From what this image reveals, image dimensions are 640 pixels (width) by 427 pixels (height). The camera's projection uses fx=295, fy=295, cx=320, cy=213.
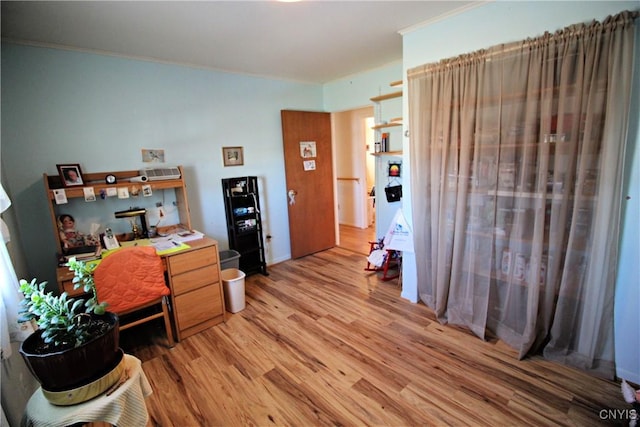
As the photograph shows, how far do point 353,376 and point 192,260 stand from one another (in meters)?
1.50

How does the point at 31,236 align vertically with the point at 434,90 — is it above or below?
below

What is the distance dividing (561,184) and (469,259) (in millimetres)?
786

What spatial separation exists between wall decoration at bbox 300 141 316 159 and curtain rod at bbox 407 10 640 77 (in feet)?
6.22

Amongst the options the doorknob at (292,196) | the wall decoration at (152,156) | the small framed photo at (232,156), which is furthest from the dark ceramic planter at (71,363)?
the doorknob at (292,196)

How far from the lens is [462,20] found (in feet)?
7.13

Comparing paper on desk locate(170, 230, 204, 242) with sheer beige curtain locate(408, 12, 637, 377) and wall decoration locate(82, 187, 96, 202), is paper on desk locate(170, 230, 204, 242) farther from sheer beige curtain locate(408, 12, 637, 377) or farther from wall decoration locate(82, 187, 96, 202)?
sheer beige curtain locate(408, 12, 637, 377)

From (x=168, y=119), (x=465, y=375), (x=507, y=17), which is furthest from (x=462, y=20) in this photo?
(x=168, y=119)

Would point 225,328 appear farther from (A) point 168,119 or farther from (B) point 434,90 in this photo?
(B) point 434,90

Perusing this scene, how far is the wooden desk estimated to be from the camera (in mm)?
2330

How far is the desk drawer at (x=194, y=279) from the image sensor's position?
2344mm

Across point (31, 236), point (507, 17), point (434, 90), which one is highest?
point (507, 17)

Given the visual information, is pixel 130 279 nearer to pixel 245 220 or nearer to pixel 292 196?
pixel 245 220

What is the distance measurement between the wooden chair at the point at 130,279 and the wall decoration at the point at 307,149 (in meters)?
2.41

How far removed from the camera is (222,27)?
2.21 metres
